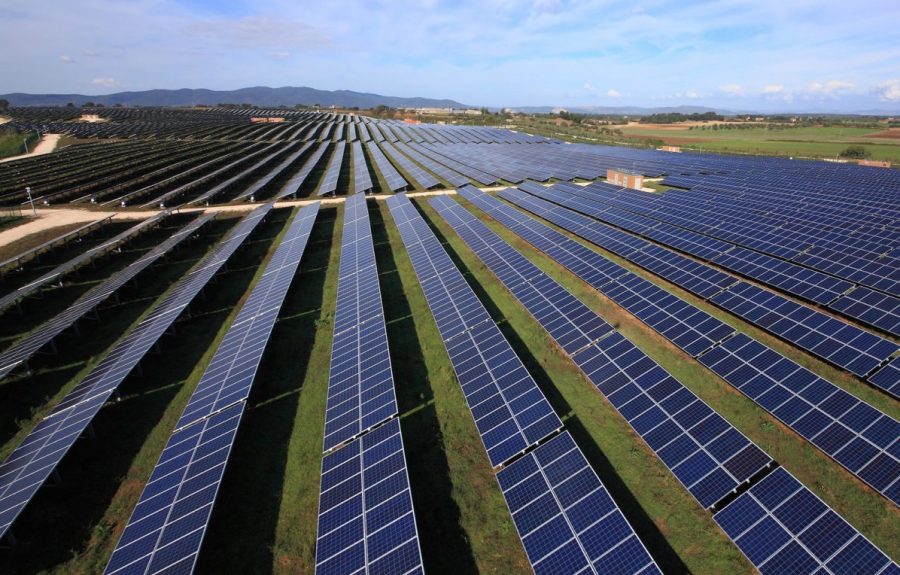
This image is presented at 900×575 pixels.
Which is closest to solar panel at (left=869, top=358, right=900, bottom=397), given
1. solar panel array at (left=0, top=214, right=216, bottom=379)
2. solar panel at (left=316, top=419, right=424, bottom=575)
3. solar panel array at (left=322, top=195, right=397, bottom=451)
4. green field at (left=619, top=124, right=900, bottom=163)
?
solar panel at (left=316, top=419, right=424, bottom=575)

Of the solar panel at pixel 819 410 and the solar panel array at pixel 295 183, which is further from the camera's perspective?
the solar panel array at pixel 295 183

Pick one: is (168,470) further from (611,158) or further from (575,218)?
(611,158)

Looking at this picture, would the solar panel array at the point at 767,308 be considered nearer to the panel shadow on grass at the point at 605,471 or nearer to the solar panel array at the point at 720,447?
the solar panel array at the point at 720,447

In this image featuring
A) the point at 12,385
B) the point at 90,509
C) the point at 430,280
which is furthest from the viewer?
the point at 430,280

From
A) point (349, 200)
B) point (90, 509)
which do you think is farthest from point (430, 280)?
point (349, 200)

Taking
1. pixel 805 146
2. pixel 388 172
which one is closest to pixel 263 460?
pixel 388 172

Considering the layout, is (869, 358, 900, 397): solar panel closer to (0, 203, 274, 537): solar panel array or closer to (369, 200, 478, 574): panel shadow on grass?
(369, 200, 478, 574): panel shadow on grass

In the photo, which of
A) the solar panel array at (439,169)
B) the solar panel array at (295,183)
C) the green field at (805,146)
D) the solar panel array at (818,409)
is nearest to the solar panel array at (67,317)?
the solar panel array at (295,183)
